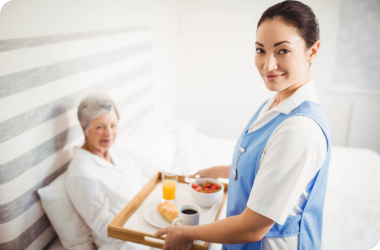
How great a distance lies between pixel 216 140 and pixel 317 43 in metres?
2.01

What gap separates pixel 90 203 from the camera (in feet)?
4.99

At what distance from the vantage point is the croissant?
1.31 metres

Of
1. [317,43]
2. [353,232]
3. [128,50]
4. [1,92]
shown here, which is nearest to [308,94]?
[317,43]

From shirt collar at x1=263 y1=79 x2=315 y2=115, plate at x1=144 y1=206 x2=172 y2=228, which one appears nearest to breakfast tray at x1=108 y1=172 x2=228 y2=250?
plate at x1=144 y1=206 x2=172 y2=228

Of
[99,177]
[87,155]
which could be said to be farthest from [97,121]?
[99,177]

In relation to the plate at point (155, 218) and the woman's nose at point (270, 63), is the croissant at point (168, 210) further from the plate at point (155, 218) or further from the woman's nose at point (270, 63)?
the woman's nose at point (270, 63)

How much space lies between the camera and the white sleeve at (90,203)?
152cm

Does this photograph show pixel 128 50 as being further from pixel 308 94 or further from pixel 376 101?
pixel 376 101

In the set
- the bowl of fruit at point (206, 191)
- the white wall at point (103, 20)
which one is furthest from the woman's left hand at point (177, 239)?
the white wall at point (103, 20)

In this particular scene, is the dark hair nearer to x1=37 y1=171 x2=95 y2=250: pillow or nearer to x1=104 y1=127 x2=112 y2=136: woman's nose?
x1=104 y1=127 x2=112 y2=136: woman's nose

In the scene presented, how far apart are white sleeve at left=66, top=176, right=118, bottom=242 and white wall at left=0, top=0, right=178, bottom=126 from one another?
75 cm

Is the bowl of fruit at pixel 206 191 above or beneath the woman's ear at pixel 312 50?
beneath

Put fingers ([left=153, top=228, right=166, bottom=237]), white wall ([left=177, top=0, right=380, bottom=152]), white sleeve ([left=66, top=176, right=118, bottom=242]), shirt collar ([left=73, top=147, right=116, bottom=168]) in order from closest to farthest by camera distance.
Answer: fingers ([left=153, top=228, right=166, bottom=237])
white sleeve ([left=66, top=176, right=118, bottom=242])
shirt collar ([left=73, top=147, right=116, bottom=168])
white wall ([left=177, top=0, right=380, bottom=152])

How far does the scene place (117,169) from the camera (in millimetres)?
1756
